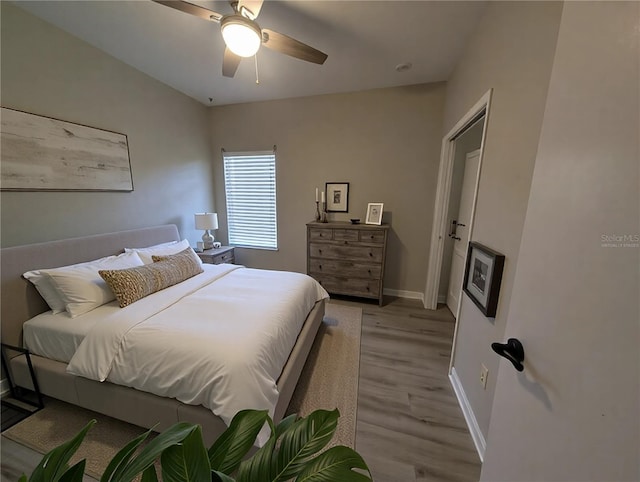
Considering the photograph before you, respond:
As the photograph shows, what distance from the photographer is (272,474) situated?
526 mm

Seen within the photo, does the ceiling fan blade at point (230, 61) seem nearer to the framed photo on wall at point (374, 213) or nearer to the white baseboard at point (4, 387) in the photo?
the framed photo on wall at point (374, 213)

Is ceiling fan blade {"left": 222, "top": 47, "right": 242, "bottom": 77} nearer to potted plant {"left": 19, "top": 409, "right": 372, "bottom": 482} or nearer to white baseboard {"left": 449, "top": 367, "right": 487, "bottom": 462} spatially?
potted plant {"left": 19, "top": 409, "right": 372, "bottom": 482}

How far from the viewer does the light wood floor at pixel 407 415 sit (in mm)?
1301

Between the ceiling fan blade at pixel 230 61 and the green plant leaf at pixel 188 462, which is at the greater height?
the ceiling fan blade at pixel 230 61

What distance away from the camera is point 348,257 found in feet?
10.2

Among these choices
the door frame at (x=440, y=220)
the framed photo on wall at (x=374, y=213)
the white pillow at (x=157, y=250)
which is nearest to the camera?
the white pillow at (x=157, y=250)

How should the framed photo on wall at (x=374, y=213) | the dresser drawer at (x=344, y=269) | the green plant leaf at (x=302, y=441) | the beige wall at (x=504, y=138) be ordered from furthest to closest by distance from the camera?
1. the framed photo on wall at (x=374, y=213)
2. the dresser drawer at (x=344, y=269)
3. the beige wall at (x=504, y=138)
4. the green plant leaf at (x=302, y=441)

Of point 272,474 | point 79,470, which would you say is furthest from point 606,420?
point 79,470

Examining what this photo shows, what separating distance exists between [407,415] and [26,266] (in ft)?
9.51

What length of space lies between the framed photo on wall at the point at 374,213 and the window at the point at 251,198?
151 cm

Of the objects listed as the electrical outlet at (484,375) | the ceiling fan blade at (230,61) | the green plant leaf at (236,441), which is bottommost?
the electrical outlet at (484,375)

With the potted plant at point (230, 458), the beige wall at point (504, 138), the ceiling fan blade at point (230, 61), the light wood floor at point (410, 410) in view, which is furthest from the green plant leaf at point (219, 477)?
the ceiling fan blade at point (230, 61)

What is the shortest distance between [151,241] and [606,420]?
334 cm

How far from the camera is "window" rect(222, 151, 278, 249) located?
12.0ft
